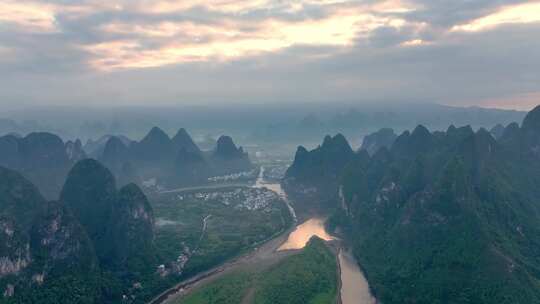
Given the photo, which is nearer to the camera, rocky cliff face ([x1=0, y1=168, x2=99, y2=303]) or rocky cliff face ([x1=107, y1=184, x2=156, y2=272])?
rocky cliff face ([x1=0, y1=168, x2=99, y2=303])

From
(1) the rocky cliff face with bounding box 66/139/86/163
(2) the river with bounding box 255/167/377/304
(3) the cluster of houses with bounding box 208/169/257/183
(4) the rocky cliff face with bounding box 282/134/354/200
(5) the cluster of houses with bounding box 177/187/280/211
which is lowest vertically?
(2) the river with bounding box 255/167/377/304

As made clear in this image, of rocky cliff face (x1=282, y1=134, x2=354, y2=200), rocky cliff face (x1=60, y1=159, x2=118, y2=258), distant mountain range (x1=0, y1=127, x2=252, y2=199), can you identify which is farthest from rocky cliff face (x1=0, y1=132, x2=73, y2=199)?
rocky cliff face (x1=282, y1=134, x2=354, y2=200)

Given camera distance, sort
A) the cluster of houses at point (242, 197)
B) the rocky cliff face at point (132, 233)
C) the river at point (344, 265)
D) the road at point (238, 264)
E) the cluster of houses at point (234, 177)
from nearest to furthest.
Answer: the river at point (344, 265), the road at point (238, 264), the rocky cliff face at point (132, 233), the cluster of houses at point (242, 197), the cluster of houses at point (234, 177)

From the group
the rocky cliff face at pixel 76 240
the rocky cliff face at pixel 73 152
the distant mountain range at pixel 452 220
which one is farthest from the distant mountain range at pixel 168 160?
the distant mountain range at pixel 452 220

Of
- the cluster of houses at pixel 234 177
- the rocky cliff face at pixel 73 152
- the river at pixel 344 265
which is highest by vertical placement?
the rocky cliff face at pixel 73 152

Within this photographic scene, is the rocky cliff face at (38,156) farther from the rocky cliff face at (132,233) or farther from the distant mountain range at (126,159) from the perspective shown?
Answer: the rocky cliff face at (132,233)

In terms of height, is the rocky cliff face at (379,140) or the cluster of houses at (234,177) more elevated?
the rocky cliff face at (379,140)

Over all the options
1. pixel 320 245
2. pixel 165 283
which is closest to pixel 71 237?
pixel 165 283

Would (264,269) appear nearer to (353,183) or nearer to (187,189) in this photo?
(353,183)

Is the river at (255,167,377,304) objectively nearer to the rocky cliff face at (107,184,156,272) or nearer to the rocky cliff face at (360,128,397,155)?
the rocky cliff face at (107,184,156,272)

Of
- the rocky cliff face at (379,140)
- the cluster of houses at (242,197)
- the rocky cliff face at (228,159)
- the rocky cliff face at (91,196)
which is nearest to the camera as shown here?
the rocky cliff face at (91,196)
